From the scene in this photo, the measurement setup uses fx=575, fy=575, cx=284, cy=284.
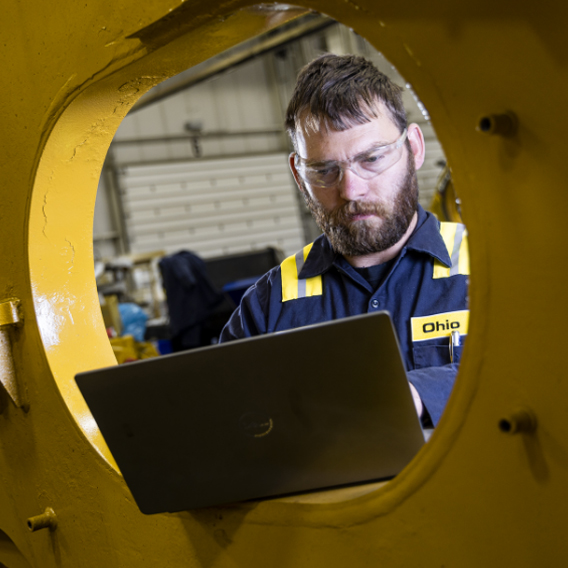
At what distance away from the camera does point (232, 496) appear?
3.17ft

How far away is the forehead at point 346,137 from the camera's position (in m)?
1.52

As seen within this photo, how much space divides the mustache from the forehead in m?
0.13

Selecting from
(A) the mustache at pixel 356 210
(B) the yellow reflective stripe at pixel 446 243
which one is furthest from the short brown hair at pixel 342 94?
(B) the yellow reflective stripe at pixel 446 243

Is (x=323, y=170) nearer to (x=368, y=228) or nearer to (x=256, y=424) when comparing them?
(x=368, y=228)

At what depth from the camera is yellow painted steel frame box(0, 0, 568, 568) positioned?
2.10ft

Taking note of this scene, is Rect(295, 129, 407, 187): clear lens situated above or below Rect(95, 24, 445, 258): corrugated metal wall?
below

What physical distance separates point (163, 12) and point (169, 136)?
910 cm

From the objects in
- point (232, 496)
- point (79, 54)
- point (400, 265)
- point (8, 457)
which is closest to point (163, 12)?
point (79, 54)

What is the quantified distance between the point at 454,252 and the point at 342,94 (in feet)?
1.72

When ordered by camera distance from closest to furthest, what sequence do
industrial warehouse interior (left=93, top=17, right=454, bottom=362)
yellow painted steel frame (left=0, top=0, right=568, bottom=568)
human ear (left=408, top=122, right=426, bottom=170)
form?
yellow painted steel frame (left=0, top=0, right=568, bottom=568) < human ear (left=408, top=122, right=426, bottom=170) < industrial warehouse interior (left=93, top=17, right=454, bottom=362)

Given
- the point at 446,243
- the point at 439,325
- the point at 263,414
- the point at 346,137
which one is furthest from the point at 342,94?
the point at 263,414

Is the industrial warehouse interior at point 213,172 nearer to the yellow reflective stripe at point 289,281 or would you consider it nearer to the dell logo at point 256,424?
the yellow reflective stripe at point 289,281

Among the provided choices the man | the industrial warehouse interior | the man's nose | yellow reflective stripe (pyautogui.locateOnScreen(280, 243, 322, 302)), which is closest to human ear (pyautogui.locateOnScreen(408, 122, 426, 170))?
the man

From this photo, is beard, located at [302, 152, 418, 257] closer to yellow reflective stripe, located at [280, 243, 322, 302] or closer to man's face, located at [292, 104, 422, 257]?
man's face, located at [292, 104, 422, 257]
